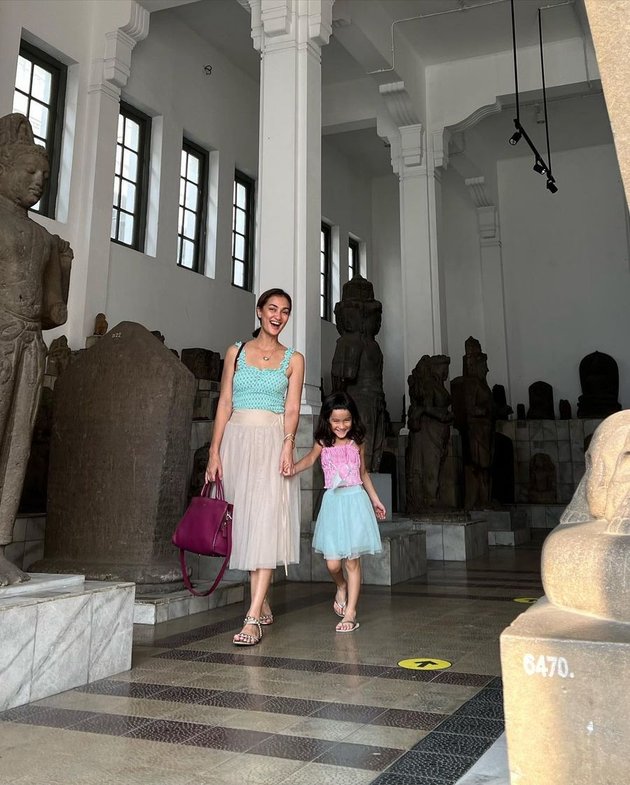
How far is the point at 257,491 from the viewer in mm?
4086

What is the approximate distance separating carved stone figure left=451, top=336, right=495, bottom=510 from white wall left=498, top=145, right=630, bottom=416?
5.87 m

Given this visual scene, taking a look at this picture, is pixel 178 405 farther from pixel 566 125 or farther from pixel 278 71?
pixel 566 125

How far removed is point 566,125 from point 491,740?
16161 mm

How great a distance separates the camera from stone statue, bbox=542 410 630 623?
1730 mm

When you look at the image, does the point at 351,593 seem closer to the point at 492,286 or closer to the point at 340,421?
the point at 340,421

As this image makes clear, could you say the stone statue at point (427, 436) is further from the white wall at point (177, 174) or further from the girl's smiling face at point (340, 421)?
the girl's smiling face at point (340, 421)

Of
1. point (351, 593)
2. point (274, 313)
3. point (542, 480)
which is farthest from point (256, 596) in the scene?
point (542, 480)

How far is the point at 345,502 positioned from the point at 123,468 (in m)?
1.43

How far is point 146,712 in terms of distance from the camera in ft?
9.02

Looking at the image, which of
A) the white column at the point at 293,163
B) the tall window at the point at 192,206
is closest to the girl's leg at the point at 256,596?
the white column at the point at 293,163

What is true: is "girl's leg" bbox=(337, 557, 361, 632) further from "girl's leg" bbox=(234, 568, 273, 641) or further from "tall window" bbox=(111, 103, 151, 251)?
"tall window" bbox=(111, 103, 151, 251)

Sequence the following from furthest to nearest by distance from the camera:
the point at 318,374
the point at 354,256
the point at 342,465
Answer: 1. the point at 354,256
2. the point at 318,374
3. the point at 342,465

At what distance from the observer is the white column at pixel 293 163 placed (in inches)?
305

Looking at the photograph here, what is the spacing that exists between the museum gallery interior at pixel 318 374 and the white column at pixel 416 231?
51 mm
